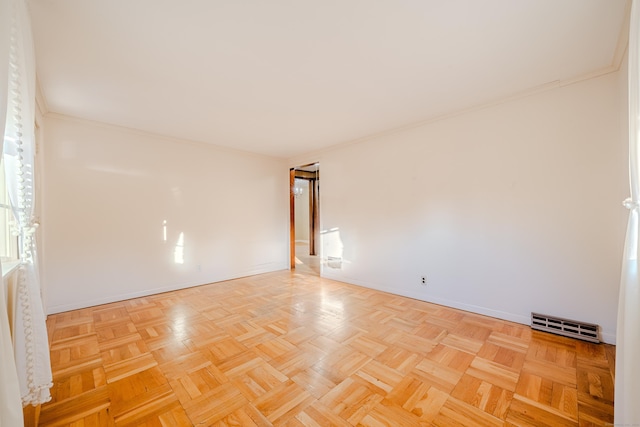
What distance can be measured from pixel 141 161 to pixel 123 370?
2762mm

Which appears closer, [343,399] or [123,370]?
[343,399]

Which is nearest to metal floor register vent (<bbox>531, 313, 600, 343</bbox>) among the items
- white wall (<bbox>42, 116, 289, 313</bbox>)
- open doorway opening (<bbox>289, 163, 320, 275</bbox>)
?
open doorway opening (<bbox>289, 163, 320, 275</bbox>)

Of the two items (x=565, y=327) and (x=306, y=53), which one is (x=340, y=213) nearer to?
(x=306, y=53)

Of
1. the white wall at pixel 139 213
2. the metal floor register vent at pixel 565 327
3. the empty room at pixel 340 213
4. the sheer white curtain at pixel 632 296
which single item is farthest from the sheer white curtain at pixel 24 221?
the metal floor register vent at pixel 565 327

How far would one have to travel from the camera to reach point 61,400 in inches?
64.2

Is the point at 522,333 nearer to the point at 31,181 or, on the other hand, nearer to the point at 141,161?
the point at 31,181

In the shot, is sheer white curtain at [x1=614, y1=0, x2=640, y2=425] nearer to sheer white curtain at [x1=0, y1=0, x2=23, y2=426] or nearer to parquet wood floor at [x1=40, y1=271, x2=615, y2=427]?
parquet wood floor at [x1=40, y1=271, x2=615, y2=427]

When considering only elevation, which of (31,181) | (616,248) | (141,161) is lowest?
(616,248)

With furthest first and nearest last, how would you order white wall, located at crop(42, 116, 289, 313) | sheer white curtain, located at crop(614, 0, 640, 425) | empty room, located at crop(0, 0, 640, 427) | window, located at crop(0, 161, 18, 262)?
white wall, located at crop(42, 116, 289, 313)
window, located at crop(0, 161, 18, 262)
empty room, located at crop(0, 0, 640, 427)
sheer white curtain, located at crop(614, 0, 640, 425)

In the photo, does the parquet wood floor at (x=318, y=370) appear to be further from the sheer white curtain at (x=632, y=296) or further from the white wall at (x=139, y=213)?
the white wall at (x=139, y=213)

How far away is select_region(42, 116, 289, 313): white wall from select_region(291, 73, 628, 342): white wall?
2310mm

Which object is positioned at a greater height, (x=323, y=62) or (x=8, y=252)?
(x=323, y=62)

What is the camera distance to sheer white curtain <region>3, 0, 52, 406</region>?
51.3 inches

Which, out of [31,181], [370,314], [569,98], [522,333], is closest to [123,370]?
[31,181]
